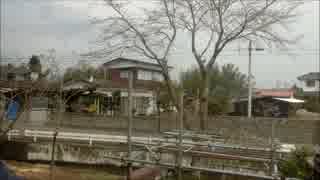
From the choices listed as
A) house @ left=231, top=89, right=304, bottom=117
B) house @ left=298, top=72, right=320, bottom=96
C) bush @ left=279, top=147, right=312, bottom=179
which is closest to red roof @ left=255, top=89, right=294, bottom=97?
house @ left=298, top=72, right=320, bottom=96

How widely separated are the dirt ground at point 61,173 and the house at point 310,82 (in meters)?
42.8

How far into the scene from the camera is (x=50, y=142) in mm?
14023

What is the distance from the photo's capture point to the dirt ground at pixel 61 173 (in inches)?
Result: 417

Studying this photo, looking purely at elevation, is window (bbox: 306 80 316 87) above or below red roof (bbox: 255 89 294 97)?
above

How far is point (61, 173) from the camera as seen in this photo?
11.5 metres

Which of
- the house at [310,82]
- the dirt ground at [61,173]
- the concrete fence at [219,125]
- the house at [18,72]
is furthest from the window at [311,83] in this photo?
the house at [18,72]

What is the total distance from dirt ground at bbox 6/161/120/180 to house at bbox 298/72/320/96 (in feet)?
140

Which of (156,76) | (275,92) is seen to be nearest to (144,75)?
(156,76)

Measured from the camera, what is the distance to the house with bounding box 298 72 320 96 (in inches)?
1986

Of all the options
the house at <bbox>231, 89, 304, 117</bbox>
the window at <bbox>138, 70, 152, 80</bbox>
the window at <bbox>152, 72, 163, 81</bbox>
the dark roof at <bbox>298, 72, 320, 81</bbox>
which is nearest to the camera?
the house at <bbox>231, 89, 304, 117</bbox>

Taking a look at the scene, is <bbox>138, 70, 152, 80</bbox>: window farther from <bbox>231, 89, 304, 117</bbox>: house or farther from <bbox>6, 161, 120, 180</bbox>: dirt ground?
<bbox>6, 161, 120, 180</bbox>: dirt ground

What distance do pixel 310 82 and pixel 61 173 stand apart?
151 ft

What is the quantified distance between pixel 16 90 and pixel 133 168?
3.02 m

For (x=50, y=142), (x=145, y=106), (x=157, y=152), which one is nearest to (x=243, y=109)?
(x=145, y=106)
